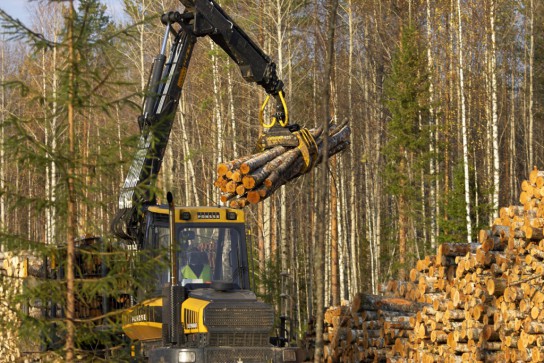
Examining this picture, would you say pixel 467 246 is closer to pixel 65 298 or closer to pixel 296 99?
pixel 65 298

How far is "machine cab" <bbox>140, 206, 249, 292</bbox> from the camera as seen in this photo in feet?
38.6

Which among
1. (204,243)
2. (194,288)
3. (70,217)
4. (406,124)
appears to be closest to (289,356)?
(194,288)

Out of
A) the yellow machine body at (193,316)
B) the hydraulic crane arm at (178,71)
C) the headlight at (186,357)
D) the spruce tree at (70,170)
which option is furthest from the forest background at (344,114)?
the headlight at (186,357)

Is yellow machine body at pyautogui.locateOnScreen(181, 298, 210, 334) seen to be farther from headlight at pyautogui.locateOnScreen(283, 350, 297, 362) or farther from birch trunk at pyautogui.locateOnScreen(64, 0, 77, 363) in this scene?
birch trunk at pyautogui.locateOnScreen(64, 0, 77, 363)

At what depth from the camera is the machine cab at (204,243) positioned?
38.6 ft

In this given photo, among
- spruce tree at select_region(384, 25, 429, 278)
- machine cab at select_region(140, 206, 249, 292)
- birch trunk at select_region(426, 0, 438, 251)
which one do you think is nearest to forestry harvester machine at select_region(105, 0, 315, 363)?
machine cab at select_region(140, 206, 249, 292)

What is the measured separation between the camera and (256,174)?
14039 millimetres

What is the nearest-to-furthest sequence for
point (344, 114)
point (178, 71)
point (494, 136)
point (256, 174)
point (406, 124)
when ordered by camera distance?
point (178, 71)
point (256, 174)
point (494, 136)
point (406, 124)
point (344, 114)

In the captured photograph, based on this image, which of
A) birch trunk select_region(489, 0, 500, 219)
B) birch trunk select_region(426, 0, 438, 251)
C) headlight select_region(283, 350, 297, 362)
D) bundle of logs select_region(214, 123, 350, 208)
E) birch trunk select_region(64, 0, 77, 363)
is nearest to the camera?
birch trunk select_region(64, 0, 77, 363)

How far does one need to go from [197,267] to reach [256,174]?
2.58 metres

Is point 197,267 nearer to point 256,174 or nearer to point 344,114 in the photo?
point 256,174

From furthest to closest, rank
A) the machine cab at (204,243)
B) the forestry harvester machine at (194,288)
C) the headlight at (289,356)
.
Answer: the machine cab at (204,243) → the headlight at (289,356) → the forestry harvester machine at (194,288)

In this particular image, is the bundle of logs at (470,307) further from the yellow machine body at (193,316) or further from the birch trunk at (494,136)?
the birch trunk at (494,136)

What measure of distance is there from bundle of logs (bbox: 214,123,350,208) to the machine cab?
1665mm
